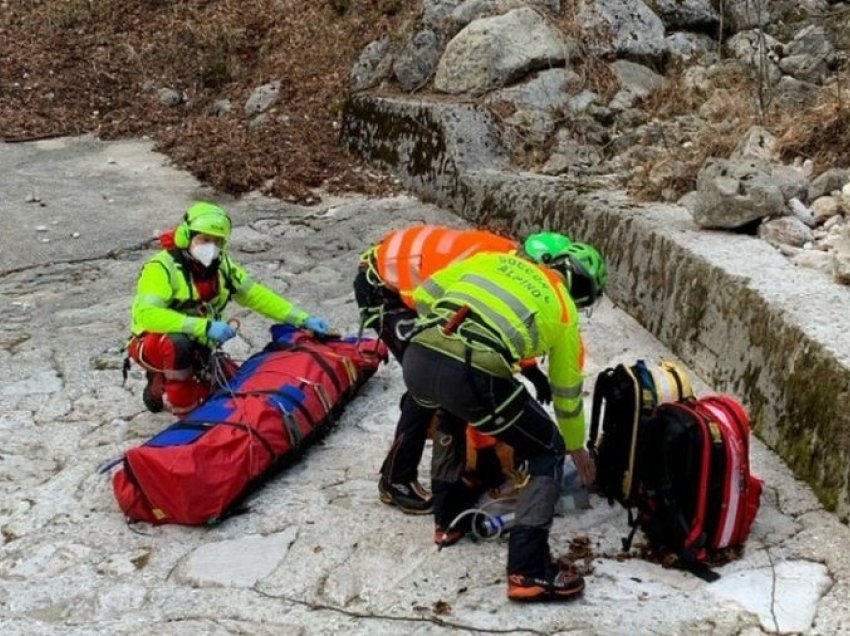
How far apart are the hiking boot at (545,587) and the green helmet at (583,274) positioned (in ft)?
3.46

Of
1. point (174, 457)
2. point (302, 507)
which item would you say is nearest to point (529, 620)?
point (302, 507)

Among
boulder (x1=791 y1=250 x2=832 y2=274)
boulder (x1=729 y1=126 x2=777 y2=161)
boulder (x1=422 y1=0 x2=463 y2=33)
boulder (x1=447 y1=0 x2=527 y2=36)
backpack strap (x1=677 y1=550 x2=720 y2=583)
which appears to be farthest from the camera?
boulder (x1=422 y1=0 x2=463 y2=33)

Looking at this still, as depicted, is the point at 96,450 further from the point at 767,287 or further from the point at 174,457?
the point at 767,287

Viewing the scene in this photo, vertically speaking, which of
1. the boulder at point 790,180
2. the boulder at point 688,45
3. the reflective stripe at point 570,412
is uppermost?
the boulder at point 688,45

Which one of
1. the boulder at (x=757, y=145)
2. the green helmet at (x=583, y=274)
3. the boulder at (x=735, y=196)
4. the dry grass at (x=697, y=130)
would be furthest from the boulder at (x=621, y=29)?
the green helmet at (x=583, y=274)

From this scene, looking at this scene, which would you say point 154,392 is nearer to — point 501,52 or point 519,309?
point 519,309

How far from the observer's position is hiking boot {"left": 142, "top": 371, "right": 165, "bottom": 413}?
5.56m

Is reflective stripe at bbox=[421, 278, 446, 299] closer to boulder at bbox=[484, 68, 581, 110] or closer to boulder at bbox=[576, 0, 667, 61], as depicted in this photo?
boulder at bbox=[484, 68, 581, 110]

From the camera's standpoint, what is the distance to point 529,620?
3836 mm

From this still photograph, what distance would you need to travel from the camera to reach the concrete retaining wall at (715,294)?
456 cm

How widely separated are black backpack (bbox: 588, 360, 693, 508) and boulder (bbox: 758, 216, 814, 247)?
1.77 m

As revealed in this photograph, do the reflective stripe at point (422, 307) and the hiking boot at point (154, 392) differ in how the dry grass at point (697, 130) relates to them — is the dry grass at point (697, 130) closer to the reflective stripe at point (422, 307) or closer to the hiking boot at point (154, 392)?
the reflective stripe at point (422, 307)

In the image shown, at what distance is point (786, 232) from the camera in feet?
19.7

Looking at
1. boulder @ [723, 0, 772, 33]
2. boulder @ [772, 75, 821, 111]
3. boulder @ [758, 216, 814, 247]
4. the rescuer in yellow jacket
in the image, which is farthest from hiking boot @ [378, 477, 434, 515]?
boulder @ [723, 0, 772, 33]
